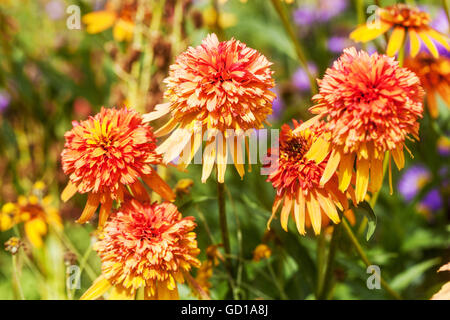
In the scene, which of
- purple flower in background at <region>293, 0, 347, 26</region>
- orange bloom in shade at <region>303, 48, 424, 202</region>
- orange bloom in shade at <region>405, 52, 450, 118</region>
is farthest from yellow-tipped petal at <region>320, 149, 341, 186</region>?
purple flower in background at <region>293, 0, 347, 26</region>

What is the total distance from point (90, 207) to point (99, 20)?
0.61 meters

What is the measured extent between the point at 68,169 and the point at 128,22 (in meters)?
0.57

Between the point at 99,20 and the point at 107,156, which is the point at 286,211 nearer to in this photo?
the point at 107,156

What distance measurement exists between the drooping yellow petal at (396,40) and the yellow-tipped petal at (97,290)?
41cm

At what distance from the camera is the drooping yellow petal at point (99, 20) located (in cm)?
100

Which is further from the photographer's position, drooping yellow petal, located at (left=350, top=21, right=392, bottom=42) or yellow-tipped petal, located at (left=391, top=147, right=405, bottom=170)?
drooping yellow petal, located at (left=350, top=21, right=392, bottom=42)

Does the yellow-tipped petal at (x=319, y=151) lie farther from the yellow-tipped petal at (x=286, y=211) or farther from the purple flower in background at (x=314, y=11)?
the purple flower in background at (x=314, y=11)

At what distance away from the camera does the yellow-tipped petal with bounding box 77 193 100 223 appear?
515 millimetres

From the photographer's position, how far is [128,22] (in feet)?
3.30

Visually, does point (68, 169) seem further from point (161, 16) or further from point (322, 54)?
point (322, 54)

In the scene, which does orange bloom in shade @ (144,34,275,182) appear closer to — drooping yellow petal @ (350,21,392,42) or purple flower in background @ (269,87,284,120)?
drooping yellow petal @ (350,21,392,42)

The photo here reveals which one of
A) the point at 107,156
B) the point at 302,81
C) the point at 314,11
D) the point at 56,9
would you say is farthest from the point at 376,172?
the point at 56,9

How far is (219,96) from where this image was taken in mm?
469

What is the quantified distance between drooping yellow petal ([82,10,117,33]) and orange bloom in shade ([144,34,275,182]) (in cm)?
56
